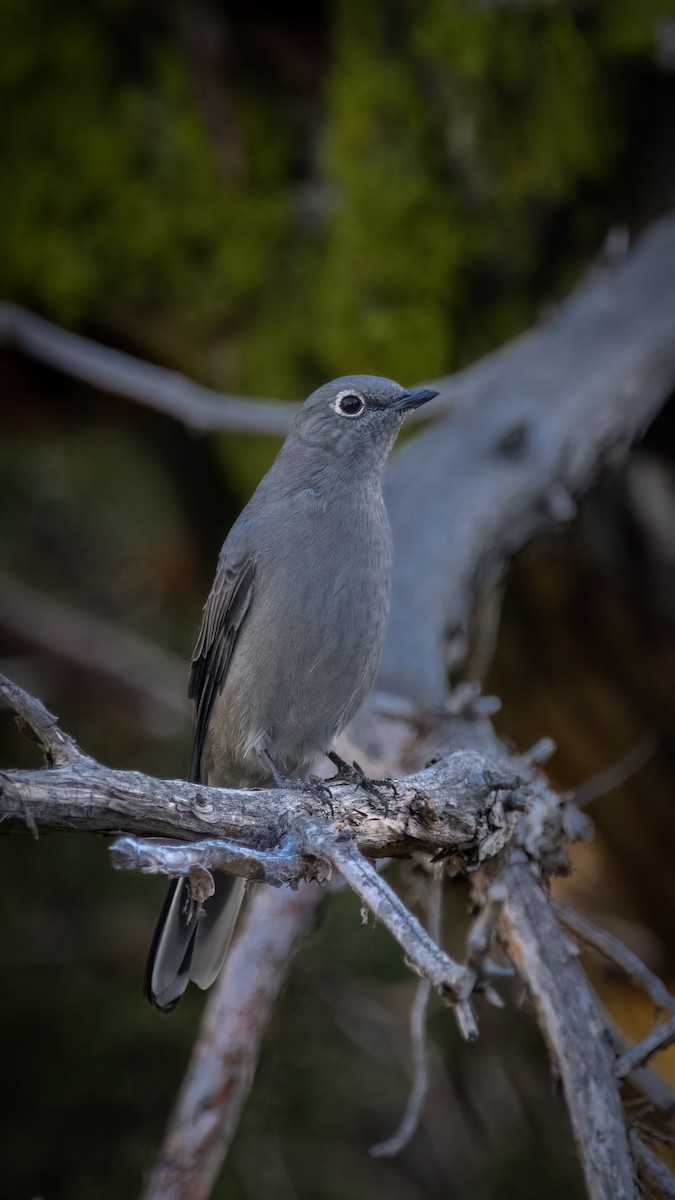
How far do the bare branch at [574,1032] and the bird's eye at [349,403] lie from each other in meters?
1.65

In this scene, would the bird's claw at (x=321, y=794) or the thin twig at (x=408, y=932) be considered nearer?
the thin twig at (x=408, y=932)

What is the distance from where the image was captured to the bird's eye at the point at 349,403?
3.84 metres

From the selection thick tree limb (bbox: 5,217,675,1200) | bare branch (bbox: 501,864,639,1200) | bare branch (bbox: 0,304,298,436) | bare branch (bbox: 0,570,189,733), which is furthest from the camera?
bare branch (bbox: 0,570,189,733)

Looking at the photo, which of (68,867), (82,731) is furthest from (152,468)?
(68,867)

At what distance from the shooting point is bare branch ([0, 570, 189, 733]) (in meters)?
7.19

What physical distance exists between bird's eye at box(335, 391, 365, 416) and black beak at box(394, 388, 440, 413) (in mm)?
121

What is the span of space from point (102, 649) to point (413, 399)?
13.4 ft

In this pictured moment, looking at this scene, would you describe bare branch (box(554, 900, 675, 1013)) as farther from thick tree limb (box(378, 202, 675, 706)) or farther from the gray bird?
thick tree limb (box(378, 202, 675, 706))

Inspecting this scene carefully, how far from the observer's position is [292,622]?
11.6 feet

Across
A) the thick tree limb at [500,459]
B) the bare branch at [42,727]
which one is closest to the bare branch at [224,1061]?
the thick tree limb at [500,459]

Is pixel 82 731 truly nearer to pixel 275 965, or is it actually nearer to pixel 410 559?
pixel 410 559

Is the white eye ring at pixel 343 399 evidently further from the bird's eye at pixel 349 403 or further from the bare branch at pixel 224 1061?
the bare branch at pixel 224 1061

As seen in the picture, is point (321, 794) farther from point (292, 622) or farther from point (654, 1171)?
point (654, 1171)

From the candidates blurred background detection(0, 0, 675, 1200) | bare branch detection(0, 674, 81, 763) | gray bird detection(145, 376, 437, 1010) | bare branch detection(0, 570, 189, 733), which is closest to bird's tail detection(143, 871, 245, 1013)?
gray bird detection(145, 376, 437, 1010)
